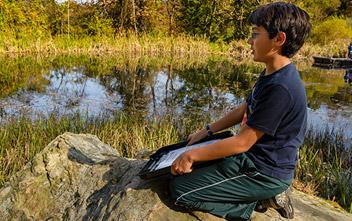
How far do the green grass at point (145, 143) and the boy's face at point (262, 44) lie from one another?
2.00 m

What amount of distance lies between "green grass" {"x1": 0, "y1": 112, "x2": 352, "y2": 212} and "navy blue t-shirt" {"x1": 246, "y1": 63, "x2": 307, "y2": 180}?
177 centimetres

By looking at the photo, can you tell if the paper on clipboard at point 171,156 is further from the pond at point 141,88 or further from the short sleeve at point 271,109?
the pond at point 141,88

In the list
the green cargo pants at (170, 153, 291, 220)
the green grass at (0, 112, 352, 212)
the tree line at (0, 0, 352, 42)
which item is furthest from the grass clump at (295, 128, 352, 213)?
the tree line at (0, 0, 352, 42)

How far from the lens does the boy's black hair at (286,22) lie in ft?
5.34

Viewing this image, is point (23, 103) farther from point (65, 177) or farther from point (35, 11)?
point (35, 11)

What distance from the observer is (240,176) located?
1750 mm

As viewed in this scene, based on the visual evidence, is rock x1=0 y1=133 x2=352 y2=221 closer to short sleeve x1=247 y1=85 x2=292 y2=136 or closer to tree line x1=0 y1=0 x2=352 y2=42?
short sleeve x1=247 y1=85 x2=292 y2=136

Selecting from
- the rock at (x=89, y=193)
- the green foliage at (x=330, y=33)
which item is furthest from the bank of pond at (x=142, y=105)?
the green foliage at (x=330, y=33)

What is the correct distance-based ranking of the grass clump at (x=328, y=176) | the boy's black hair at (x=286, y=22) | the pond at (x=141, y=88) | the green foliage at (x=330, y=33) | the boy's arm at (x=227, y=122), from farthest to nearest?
the green foliage at (x=330, y=33) < the pond at (x=141, y=88) < the grass clump at (x=328, y=176) < the boy's arm at (x=227, y=122) < the boy's black hair at (x=286, y=22)

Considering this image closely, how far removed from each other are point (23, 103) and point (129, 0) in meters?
14.9

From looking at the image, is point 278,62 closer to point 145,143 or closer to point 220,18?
point 145,143

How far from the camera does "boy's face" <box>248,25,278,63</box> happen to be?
170 centimetres

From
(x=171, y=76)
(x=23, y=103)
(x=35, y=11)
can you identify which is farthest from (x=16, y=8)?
(x=23, y=103)

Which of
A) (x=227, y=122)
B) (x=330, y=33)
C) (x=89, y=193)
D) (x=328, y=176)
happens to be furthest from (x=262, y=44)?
(x=330, y=33)
